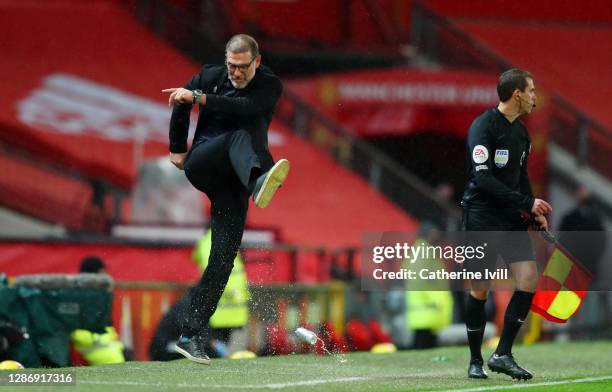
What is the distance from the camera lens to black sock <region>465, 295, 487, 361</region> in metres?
9.81

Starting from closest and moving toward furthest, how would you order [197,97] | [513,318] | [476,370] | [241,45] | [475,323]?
[197,97], [241,45], [513,318], [476,370], [475,323]

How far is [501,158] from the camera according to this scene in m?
9.52

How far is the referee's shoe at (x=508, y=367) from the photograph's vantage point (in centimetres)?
948

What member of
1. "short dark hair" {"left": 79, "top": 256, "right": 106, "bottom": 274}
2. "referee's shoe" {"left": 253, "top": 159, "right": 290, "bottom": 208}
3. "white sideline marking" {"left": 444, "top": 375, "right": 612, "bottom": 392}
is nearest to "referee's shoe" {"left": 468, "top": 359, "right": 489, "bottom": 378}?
"white sideline marking" {"left": 444, "top": 375, "right": 612, "bottom": 392}

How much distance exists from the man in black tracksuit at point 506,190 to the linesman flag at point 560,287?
61cm

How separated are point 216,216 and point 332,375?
4.46ft

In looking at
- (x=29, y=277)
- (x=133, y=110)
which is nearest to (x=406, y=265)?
(x=29, y=277)

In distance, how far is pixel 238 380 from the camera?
903cm

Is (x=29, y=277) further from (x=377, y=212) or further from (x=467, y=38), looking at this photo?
(x=467, y=38)

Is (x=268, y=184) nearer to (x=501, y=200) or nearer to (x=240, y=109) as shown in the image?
(x=240, y=109)

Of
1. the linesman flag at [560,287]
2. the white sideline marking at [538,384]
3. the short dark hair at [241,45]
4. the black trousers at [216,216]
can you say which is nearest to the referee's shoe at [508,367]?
the white sideline marking at [538,384]

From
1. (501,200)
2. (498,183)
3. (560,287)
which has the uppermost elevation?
(498,183)

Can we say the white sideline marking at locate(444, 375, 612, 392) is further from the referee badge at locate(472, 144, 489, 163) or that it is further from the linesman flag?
the referee badge at locate(472, 144, 489, 163)

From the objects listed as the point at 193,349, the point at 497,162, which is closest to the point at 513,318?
the point at 497,162
